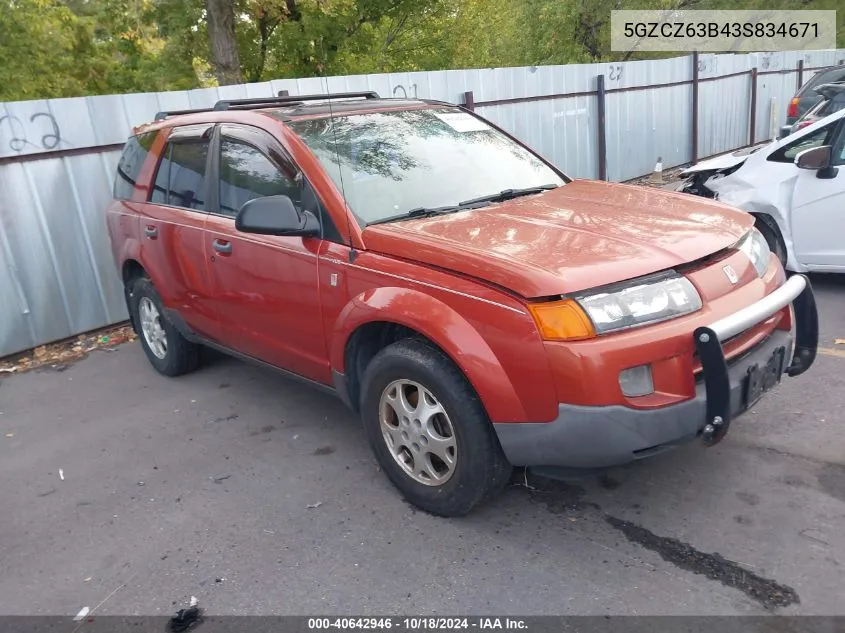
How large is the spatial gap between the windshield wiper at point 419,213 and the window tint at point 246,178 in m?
0.50

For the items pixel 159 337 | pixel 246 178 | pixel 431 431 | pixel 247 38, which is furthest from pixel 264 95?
pixel 247 38

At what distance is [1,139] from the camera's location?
19.5ft

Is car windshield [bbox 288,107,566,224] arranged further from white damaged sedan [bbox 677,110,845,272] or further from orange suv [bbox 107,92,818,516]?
white damaged sedan [bbox 677,110,845,272]

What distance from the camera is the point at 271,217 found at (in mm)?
3375

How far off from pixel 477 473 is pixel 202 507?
151cm

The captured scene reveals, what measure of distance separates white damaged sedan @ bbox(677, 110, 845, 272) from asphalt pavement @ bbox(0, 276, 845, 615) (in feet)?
5.64

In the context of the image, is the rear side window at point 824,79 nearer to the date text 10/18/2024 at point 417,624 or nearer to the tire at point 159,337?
the tire at point 159,337

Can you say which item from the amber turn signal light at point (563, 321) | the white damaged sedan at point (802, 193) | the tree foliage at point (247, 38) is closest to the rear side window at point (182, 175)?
the amber turn signal light at point (563, 321)

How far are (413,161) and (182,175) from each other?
5.85 feet

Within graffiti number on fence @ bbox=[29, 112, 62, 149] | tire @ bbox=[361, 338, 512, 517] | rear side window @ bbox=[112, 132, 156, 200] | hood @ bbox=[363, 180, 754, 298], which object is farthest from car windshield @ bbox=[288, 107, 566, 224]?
graffiti number on fence @ bbox=[29, 112, 62, 149]

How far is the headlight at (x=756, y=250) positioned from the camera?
3264 mm

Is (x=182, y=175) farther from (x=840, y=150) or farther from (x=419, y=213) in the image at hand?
(x=840, y=150)

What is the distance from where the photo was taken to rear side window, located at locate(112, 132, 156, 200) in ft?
17.1

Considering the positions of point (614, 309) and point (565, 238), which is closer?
point (614, 309)
